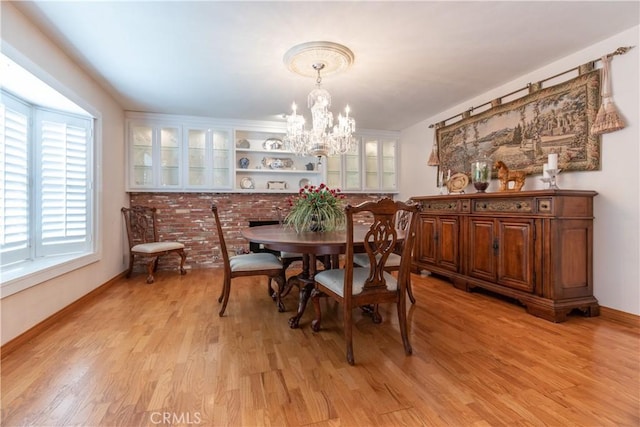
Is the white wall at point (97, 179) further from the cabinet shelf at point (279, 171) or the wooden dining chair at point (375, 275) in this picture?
the wooden dining chair at point (375, 275)

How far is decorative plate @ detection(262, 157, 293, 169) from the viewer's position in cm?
479

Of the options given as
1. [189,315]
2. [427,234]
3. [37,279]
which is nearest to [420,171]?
[427,234]

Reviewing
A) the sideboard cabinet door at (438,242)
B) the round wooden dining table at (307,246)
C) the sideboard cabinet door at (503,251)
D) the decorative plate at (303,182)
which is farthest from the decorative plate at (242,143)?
the sideboard cabinet door at (503,251)

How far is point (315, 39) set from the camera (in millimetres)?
2275

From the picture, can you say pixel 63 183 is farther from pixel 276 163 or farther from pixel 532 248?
pixel 532 248

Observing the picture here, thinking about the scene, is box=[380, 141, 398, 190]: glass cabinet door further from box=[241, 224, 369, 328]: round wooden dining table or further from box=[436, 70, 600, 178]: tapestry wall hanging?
box=[241, 224, 369, 328]: round wooden dining table

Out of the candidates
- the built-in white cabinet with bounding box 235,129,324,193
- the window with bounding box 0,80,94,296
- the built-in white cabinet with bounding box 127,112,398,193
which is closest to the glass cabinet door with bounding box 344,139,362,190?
the built-in white cabinet with bounding box 127,112,398,193

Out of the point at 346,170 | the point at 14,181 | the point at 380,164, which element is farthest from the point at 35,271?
the point at 380,164

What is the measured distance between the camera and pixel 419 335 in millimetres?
2090

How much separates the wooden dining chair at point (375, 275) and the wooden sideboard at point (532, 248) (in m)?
1.38

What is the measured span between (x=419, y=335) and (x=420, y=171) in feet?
10.6

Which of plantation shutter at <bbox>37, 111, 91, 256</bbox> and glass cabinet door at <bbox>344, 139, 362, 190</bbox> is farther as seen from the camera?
glass cabinet door at <bbox>344, 139, 362, 190</bbox>

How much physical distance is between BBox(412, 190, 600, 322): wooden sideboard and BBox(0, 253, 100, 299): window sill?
3828 millimetres

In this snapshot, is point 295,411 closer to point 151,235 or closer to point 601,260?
point 601,260
